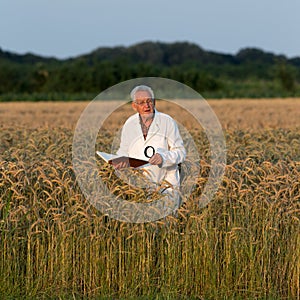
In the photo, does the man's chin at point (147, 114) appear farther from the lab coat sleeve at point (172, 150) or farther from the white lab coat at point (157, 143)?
the lab coat sleeve at point (172, 150)

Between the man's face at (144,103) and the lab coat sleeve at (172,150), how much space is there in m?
0.28

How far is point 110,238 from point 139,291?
0.59 m

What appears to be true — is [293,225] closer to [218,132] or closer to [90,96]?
[218,132]

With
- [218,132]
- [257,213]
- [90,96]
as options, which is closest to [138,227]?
[257,213]

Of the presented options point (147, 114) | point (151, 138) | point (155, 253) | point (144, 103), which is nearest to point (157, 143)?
point (151, 138)

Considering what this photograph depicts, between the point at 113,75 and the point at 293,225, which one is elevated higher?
the point at 113,75

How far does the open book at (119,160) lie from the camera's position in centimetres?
618

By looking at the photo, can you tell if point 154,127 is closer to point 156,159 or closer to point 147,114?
point 147,114

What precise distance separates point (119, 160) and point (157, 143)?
1.65 ft

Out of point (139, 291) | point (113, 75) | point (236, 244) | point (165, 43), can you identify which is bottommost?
point (139, 291)

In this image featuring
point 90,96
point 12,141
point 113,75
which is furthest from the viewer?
point 113,75

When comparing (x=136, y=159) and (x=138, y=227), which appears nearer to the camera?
(x=138, y=227)

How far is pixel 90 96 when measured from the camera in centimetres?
5112

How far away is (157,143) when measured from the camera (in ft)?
21.1
